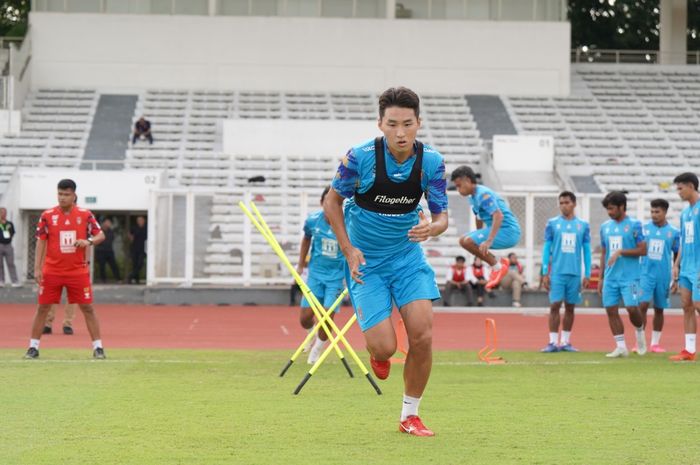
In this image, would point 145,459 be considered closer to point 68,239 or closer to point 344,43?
point 68,239

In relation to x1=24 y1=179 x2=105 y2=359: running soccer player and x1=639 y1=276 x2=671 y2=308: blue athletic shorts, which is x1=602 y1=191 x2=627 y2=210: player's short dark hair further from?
x1=24 y1=179 x2=105 y2=359: running soccer player

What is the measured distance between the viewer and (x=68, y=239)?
50.9 ft

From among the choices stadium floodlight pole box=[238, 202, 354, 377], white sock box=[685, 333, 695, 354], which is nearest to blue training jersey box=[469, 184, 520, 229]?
white sock box=[685, 333, 695, 354]

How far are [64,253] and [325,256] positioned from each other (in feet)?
10.6

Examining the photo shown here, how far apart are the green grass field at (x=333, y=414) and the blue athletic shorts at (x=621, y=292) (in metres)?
1.56

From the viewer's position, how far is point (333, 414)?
10.1 metres

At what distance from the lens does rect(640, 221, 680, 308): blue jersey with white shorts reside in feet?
55.9

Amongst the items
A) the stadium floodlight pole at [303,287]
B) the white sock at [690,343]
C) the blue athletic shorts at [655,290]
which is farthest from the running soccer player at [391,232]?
the blue athletic shorts at [655,290]

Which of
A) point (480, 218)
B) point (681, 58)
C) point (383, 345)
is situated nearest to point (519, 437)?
point (383, 345)

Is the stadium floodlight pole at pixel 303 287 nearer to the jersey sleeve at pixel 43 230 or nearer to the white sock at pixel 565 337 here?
the jersey sleeve at pixel 43 230

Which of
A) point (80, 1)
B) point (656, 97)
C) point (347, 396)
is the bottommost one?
point (347, 396)

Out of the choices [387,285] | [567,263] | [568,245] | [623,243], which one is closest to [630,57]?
[568,245]

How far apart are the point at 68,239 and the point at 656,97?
34.5 meters

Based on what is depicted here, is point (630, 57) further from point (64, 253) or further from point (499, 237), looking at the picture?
point (64, 253)
